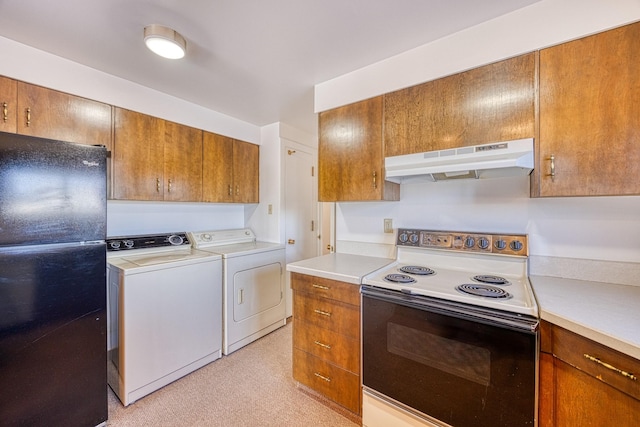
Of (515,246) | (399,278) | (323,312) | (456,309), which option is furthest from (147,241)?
(515,246)

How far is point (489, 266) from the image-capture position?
1644 mm

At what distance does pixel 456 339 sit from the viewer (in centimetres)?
122

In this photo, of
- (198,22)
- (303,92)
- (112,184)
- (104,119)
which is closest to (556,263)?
(303,92)

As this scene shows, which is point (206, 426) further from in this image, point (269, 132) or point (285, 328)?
point (269, 132)

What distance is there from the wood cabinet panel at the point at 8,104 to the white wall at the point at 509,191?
2.04 meters

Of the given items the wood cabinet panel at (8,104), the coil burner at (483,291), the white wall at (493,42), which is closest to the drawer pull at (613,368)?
the coil burner at (483,291)

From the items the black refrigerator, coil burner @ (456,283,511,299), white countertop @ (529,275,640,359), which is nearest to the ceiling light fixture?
the black refrigerator

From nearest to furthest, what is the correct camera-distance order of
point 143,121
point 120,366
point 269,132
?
point 120,366 < point 143,121 < point 269,132

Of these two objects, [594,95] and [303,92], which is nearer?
[594,95]

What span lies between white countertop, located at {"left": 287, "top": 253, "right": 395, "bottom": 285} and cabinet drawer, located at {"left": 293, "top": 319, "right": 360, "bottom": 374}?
0.38 metres

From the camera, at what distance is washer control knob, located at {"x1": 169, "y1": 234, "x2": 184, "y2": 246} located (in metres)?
2.56

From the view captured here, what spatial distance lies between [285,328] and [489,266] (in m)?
2.25

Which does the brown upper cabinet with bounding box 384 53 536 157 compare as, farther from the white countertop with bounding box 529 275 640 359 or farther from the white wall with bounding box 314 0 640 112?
the white countertop with bounding box 529 275 640 359

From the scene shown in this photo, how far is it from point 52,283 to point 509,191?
8.92 feet
